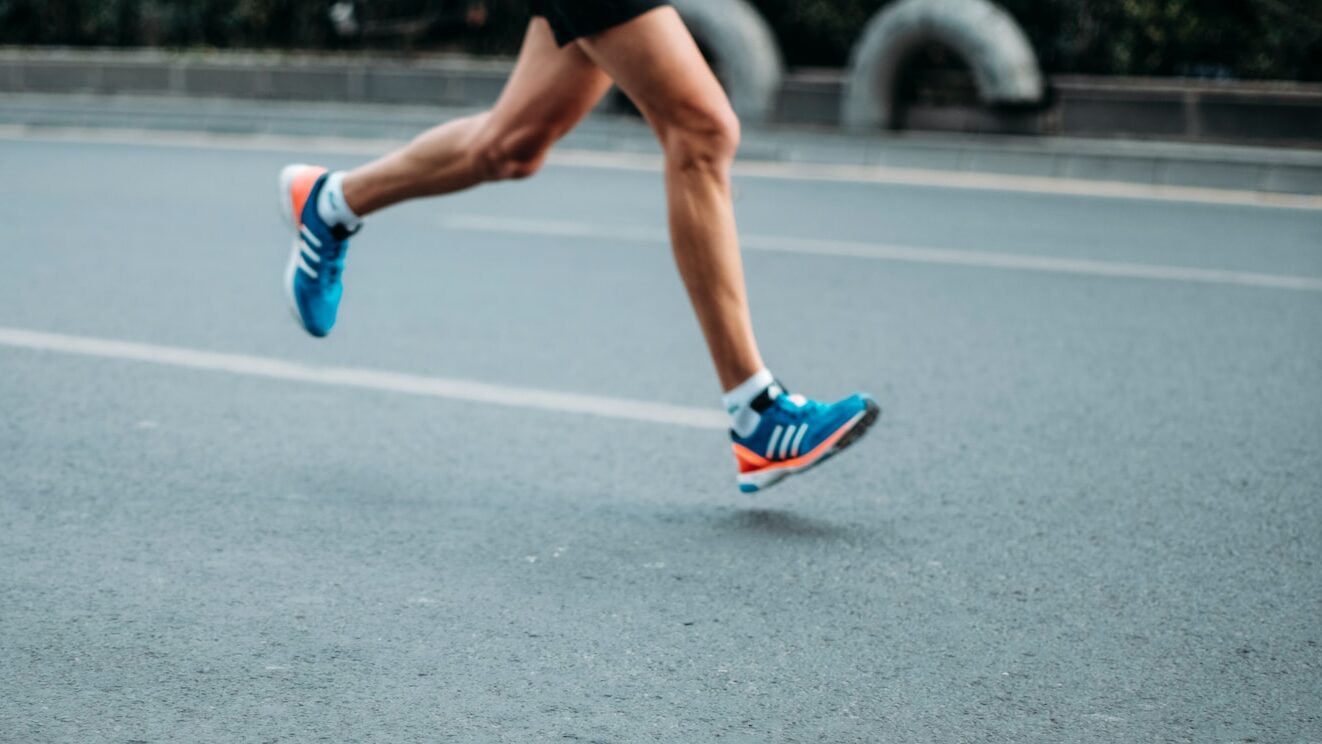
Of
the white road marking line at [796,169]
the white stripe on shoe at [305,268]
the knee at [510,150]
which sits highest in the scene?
the knee at [510,150]

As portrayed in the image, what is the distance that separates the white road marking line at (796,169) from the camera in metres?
10.7

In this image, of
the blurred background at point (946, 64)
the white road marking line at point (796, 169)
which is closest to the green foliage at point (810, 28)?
the blurred background at point (946, 64)

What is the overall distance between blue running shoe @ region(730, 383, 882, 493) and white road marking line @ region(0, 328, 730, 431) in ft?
2.52

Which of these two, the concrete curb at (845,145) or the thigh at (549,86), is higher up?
the thigh at (549,86)

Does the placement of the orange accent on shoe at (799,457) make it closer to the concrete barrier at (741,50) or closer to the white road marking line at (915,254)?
the white road marking line at (915,254)

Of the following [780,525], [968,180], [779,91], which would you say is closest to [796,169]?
[968,180]

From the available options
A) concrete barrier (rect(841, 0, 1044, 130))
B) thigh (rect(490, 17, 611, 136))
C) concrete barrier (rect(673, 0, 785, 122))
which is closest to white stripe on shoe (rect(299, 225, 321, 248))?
thigh (rect(490, 17, 611, 136))

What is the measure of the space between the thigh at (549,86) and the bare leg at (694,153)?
6.9 inches

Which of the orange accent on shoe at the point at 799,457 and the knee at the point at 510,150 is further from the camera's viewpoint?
the knee at the point at 510,150

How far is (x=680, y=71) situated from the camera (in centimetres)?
355

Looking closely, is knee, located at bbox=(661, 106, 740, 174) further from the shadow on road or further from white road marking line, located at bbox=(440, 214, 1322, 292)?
white road marking line, located at bbox=(440, 214, 1322, 292)

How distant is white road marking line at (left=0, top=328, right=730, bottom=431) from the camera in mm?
4578

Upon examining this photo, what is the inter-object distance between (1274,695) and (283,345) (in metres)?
3.40

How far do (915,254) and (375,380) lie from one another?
353 centimetres
